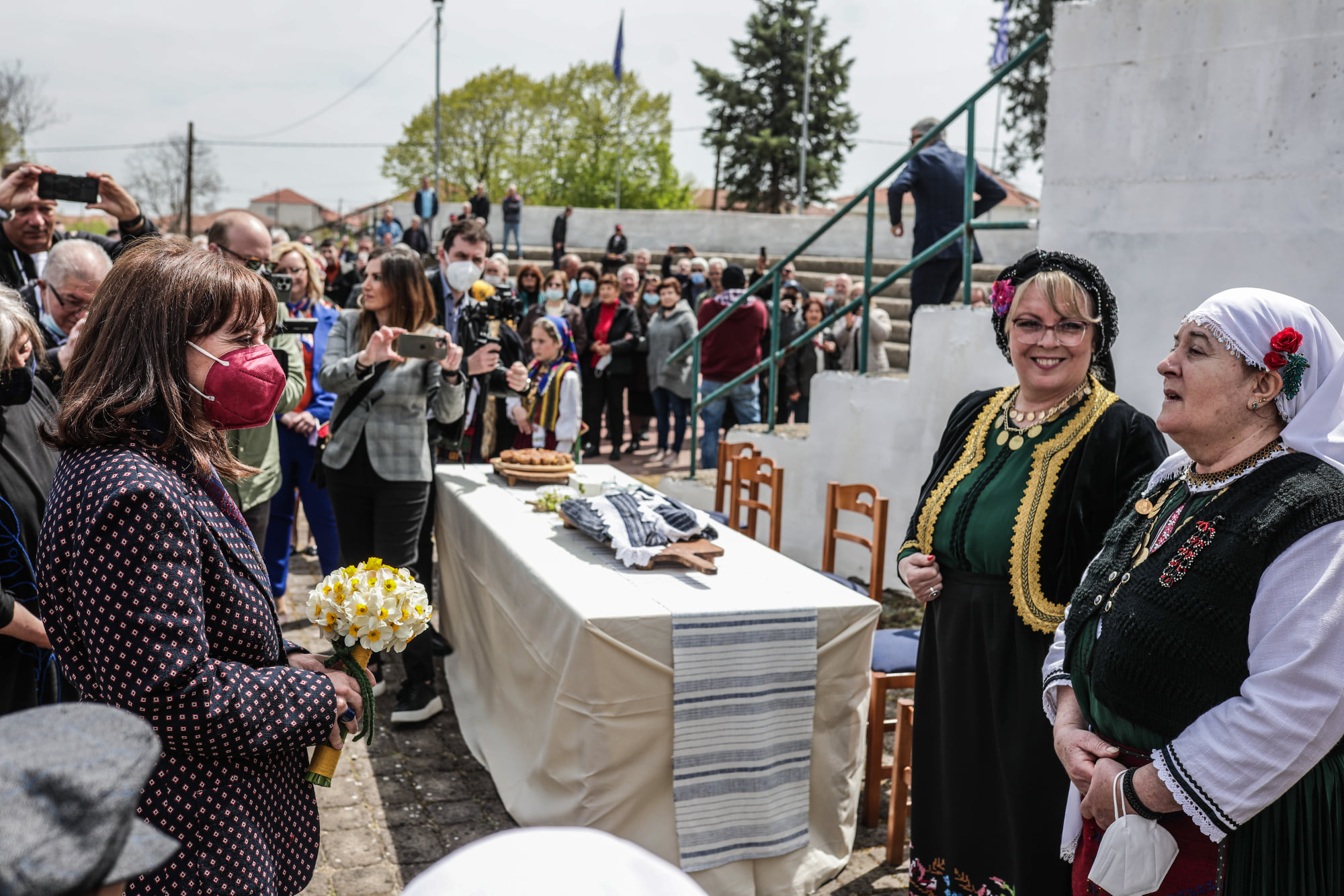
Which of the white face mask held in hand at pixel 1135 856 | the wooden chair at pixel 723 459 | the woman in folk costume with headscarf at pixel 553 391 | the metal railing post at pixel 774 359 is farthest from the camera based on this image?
the metal railing post at pixel 774 359

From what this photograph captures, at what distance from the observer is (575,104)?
141ft

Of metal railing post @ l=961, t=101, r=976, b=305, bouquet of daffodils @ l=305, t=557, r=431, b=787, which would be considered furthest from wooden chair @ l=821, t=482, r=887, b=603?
bouquet of daffodils @ l=305, t=557, r=431, b=787

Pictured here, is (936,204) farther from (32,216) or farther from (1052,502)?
(32,216)

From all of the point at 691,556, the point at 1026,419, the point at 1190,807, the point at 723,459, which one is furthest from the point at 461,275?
the point at 1190,807

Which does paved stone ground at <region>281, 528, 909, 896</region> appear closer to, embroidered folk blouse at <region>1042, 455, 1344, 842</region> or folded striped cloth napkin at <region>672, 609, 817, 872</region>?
folded striped cloth napkin at <region>672, 609, 817, 872</region>

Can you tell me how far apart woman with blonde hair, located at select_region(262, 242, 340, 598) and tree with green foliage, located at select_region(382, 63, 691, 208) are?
3791cm

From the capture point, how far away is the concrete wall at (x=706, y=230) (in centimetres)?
1864

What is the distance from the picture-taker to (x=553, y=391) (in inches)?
234

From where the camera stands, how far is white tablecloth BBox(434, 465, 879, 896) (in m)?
2.84

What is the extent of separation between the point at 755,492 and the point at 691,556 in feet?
6.01

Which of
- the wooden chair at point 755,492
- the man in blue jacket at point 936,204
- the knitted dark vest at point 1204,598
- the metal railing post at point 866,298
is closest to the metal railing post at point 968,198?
the man in blue jacket at point 936,204

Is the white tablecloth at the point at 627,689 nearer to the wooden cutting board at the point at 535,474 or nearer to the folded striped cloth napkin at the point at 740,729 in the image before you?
the folded striped cloth napkin at the point at 740,729

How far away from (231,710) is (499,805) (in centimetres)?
218

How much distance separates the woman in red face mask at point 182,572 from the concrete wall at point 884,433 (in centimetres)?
397
